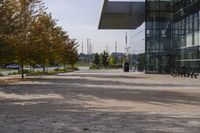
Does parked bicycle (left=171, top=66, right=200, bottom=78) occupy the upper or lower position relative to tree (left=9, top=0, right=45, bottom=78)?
lower

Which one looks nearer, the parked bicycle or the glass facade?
the parked bicycle

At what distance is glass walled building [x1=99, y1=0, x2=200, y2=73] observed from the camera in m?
50.0

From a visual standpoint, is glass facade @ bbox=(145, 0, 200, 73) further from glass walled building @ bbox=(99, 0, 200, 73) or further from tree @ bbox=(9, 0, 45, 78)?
tree @ bbox=(9, 0, 45, 78)

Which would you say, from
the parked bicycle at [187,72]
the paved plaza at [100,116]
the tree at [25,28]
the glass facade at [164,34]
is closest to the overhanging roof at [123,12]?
the glass facade at [164,34]

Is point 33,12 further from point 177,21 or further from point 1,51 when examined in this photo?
point 177,21

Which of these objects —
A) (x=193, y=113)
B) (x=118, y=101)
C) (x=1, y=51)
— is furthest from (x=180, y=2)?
(x=193, y=113)

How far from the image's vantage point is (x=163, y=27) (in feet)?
175

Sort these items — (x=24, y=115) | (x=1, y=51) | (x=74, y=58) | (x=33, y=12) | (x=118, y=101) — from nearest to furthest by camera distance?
(x=24, y=115)
(x=118, y=101)
(x=1, y=51)
(x=33, y=12)
(x=74, y=58)

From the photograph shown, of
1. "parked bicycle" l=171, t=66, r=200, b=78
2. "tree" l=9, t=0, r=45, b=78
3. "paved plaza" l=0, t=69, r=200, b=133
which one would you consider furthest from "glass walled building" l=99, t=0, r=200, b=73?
"paved plaza" l=0, t=69, r=200, b=133

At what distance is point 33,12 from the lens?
3612 cm

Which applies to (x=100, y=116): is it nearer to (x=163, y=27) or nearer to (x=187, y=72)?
(x=187, y=72)

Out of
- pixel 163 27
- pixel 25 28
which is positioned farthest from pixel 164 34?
pixel 25 28

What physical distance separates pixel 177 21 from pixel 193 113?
4016 cm

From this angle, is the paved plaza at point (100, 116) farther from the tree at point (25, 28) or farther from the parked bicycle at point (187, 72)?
the parked bicycle at point (187, 72)
